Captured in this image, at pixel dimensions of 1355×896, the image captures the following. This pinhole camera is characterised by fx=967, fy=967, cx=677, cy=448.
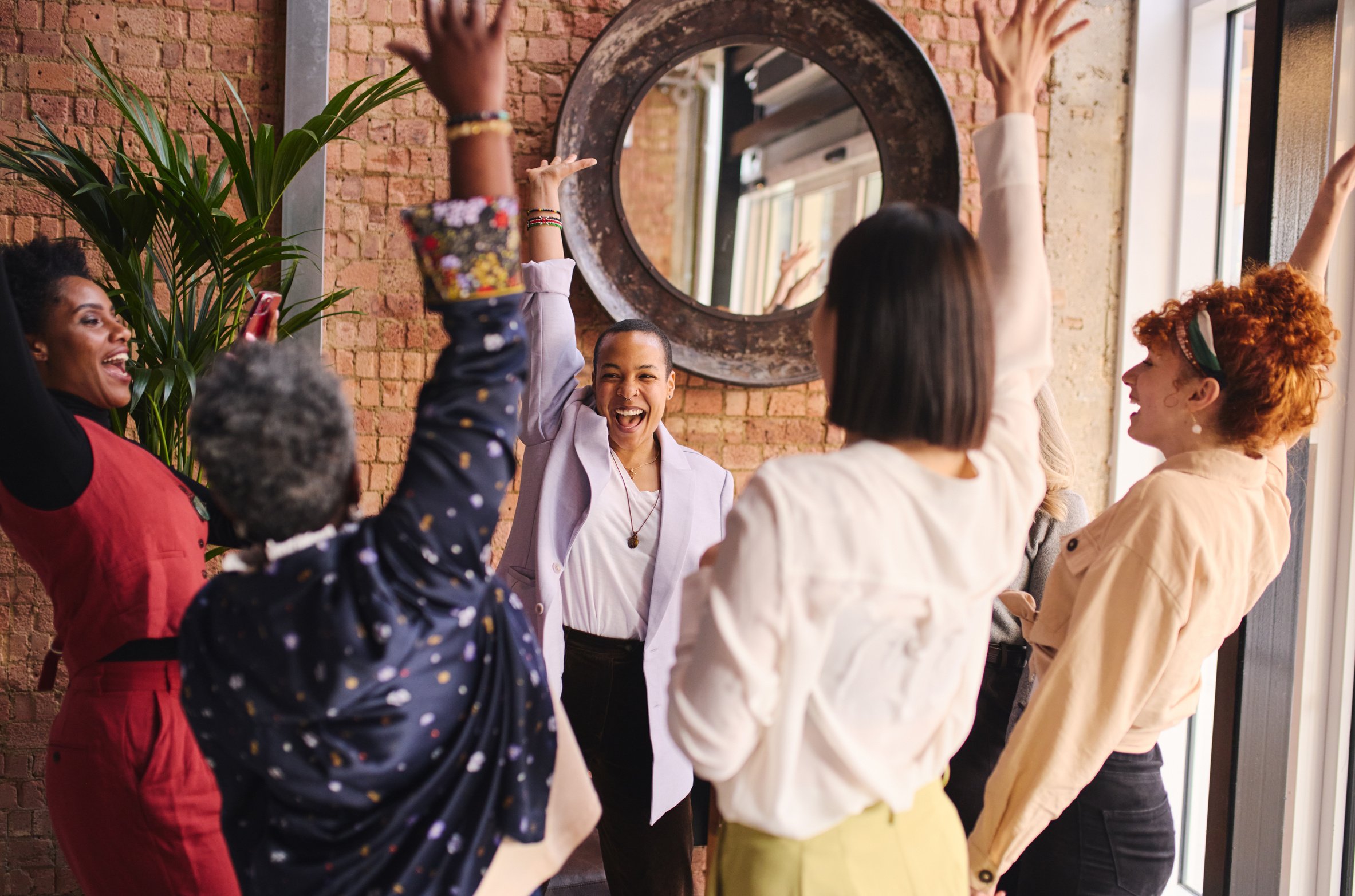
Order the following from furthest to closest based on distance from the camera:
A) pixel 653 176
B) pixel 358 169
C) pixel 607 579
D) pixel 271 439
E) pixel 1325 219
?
pixel 653 176, pixel 358 169, pixel 607 579, pixel 1325 219, pixel 271 439

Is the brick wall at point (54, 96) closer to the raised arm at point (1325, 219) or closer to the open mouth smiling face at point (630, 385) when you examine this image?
the open mouth smiling face at point (630, 385)

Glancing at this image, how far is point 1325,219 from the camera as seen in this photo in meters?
1.83

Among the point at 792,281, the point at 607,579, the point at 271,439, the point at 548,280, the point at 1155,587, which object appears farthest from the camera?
the point at 792,281

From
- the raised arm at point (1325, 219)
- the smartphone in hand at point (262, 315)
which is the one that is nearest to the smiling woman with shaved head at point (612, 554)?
the smartphone in hand at point (262, 315)

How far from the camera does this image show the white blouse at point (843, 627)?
987 mm

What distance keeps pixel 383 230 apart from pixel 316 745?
2270mm

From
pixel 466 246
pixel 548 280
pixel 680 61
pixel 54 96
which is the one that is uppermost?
pixel 680 61

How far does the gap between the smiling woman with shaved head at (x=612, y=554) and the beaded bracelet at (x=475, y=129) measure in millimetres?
1046

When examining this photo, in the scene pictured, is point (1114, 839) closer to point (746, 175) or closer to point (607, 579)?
point (607, 579)

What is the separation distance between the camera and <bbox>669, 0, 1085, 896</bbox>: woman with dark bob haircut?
0.99 m

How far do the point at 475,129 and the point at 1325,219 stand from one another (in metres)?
1.65

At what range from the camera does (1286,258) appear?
7.64ft

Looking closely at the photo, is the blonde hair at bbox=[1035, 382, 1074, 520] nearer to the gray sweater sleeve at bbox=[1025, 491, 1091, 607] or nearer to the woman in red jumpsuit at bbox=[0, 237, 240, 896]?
the gray sweater sleeve at bbox=[1025, 491, 1091, 607]

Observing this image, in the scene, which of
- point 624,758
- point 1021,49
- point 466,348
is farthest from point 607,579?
point 1021,49
